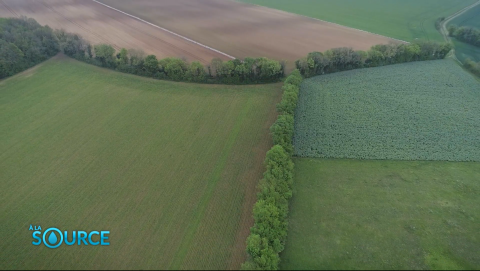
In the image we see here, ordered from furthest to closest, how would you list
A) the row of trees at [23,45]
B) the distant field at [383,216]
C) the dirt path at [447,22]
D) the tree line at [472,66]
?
the dirt path at [447,22] < the tree line at [472,66] < the row of trees at [23,45] < the distant field at [383,216]

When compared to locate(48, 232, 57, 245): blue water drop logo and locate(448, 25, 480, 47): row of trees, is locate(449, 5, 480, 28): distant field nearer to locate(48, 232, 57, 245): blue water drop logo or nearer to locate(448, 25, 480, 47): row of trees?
locate(448, 25, 480, 47): row of trees

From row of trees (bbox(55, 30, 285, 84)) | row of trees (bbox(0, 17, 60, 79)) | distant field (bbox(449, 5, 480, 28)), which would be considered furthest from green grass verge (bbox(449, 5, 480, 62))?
row of trees (bbox(0, 17, 60, 79))

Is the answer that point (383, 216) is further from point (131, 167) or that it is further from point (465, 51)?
point (465, 51)

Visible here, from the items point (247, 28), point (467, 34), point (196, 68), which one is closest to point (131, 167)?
point (196, 68)

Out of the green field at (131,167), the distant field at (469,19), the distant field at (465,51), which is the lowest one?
the green field at (131,167)

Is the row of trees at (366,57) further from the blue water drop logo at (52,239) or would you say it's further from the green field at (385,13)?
the blue water drop logo at (52,239)

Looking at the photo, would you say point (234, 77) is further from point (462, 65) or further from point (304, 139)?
point (462, 65)

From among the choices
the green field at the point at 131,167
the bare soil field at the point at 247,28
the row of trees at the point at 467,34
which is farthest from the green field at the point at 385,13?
the green field at the point at 131,167
